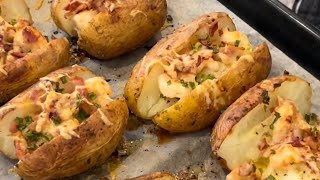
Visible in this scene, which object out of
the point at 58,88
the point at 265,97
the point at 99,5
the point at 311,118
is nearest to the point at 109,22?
the point at 99,5

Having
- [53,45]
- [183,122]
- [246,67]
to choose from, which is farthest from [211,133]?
[53,45]

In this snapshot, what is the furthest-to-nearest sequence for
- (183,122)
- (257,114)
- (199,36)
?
(199,36)
(183,122)
(257,114)

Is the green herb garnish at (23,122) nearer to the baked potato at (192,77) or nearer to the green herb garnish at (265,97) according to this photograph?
the baked potato at (192,77)

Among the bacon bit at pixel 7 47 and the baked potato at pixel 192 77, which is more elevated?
the bacon bit at pixel 7 47

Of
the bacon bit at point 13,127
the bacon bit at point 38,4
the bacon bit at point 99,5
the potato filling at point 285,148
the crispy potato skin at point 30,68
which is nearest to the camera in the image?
the potato filling at point 285,148

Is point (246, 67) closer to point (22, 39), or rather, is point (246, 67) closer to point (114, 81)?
point (114, 81)

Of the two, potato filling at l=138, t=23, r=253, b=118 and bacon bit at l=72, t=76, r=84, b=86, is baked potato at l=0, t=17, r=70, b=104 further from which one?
potato filling at l=138, t=23, r=253, b=118

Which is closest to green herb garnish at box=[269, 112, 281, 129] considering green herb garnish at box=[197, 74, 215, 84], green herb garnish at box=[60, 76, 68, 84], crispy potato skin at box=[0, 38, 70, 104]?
green herb garnish at box=[197, 74, 215, 84]

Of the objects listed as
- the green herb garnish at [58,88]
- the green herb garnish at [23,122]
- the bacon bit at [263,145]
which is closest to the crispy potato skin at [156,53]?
the green herb garnish at [58,88]
